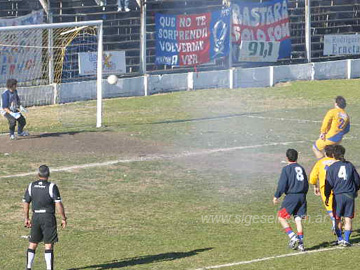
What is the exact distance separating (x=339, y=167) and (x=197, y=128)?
13.7 metres

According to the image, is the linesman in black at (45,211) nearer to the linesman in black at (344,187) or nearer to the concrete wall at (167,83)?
the linesman in black at (344,187)

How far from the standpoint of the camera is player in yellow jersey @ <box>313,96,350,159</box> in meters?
20.4

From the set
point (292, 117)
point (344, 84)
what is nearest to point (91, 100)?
point (292, 117)

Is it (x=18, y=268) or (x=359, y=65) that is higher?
(x=359, y=65)

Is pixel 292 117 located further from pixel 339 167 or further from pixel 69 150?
pixel 339 167

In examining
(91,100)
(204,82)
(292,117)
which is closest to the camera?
(292,117)

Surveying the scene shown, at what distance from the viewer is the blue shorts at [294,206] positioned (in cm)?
1515

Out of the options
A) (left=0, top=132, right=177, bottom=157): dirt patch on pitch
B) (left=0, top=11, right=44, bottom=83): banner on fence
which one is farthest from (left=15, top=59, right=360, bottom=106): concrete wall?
Result: (left=0, top=132, right=177, bottom=157): dirt patch on pitch

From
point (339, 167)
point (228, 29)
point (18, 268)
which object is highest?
point (228, 29)

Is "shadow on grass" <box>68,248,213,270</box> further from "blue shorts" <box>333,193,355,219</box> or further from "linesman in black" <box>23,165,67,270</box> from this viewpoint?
"blue shorts" <box>333,193,355,219</box>

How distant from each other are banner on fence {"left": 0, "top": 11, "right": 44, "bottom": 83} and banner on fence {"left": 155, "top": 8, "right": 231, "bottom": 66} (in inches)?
254

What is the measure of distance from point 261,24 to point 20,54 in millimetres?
12846

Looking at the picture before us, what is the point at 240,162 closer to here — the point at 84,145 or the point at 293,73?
the point at 84,145

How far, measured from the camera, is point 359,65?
41.9 metres
